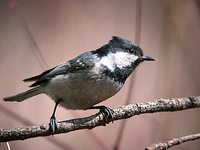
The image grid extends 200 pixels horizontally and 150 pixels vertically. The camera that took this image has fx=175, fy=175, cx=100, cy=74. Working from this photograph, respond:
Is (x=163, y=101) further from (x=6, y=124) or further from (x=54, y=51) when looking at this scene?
(x=6, y=124)

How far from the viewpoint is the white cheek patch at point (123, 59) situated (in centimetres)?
112

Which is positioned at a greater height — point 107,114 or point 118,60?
point 118,60

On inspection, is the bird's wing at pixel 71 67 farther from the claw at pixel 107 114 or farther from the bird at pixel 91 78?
the claw at pixel 107 114

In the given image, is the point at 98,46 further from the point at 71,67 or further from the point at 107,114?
the point at 107,114

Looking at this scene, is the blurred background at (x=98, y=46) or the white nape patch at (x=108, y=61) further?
the blurred background at (x=98, y=46)

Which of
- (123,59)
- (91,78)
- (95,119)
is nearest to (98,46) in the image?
(123,59)

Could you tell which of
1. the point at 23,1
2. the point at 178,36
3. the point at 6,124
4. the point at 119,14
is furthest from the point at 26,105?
the point at 178,36

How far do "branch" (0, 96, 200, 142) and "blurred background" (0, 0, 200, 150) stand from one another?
0.66m

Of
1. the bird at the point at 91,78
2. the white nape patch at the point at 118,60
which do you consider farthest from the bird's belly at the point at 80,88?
the white nape patch at the point at 118,60

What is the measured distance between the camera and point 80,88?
40.2 inches

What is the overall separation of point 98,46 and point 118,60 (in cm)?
70

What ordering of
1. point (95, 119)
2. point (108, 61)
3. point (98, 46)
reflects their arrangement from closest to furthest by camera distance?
point (95, 119), point (108, 61), point (98, 46)

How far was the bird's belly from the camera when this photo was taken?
1011 millimetres

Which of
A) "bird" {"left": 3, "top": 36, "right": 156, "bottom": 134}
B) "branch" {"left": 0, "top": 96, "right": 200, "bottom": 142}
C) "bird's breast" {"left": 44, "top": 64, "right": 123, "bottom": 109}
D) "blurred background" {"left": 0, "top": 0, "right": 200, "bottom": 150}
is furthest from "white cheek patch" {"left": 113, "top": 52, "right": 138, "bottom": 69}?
"blurred background" {"left": 0, "top": 0, "right": 200, "bottom": 150}
